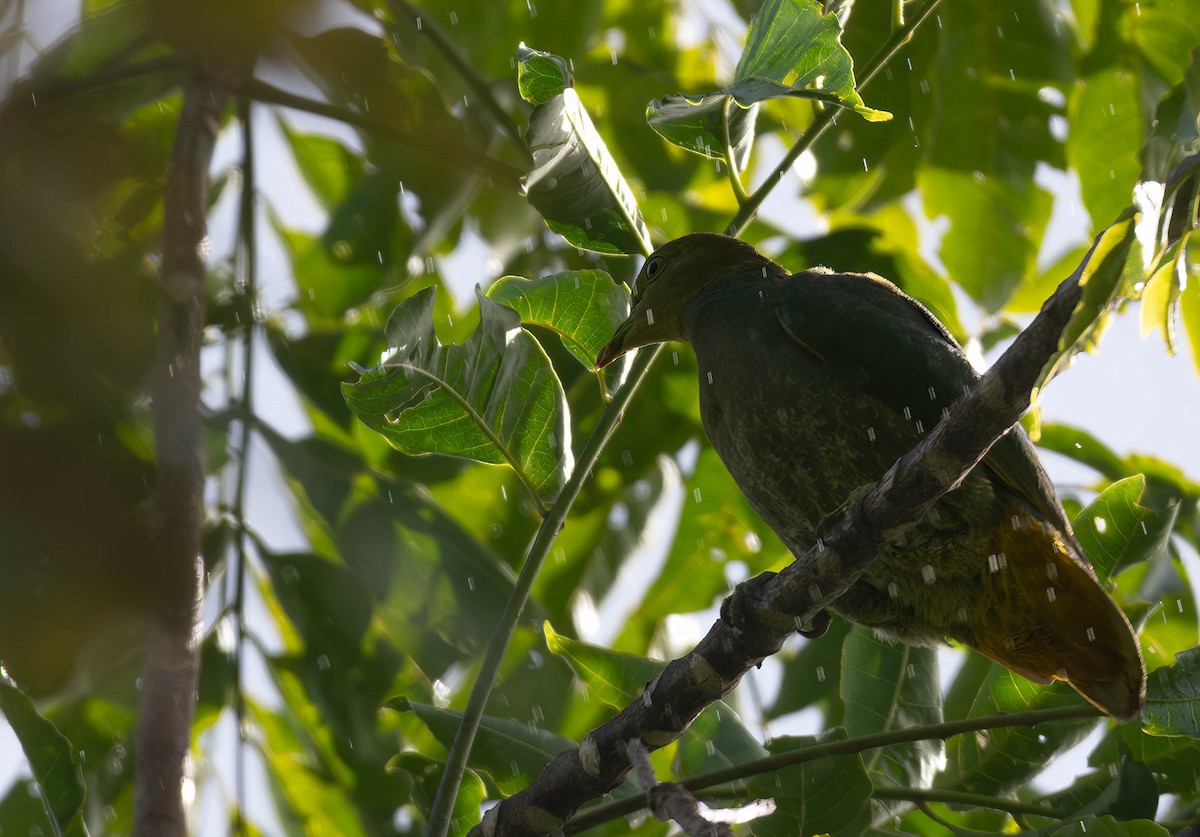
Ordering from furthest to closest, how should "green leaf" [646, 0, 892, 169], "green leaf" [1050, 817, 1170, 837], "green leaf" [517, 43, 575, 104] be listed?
1. "green leaf" [517, 43, 575, 104]
2. "green leaf" [1050, 817, 1170, 837]
3. "green leaf" [646, 0, 892, 169]

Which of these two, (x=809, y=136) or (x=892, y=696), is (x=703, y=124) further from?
(x=892, y=696)

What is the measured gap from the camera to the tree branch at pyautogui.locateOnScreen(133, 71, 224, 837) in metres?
1.67

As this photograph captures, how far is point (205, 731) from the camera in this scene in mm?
3018

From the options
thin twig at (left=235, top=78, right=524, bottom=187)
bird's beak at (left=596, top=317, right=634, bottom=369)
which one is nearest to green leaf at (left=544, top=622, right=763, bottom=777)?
bird's beak at (left=596, top=317, right=634, bottom=369)

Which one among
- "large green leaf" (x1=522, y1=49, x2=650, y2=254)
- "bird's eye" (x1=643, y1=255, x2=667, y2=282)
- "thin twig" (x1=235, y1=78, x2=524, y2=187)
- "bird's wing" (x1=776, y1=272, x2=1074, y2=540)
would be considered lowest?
"bird's wing" (x1=776, y1=272, x2=1074, y2=540)

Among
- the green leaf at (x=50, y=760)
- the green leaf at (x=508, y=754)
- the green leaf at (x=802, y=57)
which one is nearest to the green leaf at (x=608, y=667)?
the green leaf at (x=508, y=754)

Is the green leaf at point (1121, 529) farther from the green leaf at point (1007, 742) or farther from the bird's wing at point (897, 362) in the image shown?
the green leaf at point (1007, 742)

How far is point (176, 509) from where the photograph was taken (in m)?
1.88

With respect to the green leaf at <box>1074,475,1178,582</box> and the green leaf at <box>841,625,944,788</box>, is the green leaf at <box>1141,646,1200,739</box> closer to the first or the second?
the green leaf at <box>1074,475,1178,582</box>

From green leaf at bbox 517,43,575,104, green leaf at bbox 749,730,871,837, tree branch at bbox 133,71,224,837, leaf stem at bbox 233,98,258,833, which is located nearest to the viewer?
tree branch at bbox 133,71,224,837

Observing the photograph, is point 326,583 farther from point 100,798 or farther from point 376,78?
point 376,78

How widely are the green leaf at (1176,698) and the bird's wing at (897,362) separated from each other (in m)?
0.32

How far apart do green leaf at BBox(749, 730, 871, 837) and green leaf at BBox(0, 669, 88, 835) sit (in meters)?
1.19

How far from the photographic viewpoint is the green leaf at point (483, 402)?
2.18 meters
